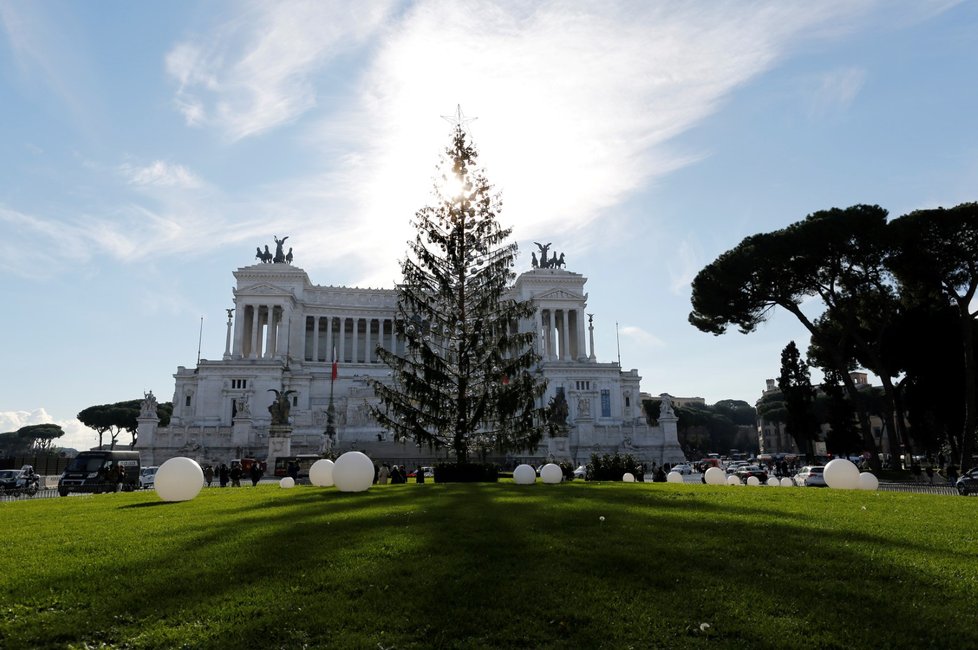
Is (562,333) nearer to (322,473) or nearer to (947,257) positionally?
(947,257)

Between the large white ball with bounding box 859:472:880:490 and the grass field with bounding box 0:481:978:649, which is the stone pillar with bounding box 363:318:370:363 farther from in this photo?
the grass field with bounding box 0:481:978:649

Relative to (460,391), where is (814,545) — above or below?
below

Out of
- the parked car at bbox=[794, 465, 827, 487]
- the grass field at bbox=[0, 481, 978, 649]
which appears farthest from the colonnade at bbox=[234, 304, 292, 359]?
the grass field at bbox=[0, 481, 978, 649]

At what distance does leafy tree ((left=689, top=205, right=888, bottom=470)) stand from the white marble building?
1964cm

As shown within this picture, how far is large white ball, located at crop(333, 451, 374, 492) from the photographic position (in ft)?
67.3

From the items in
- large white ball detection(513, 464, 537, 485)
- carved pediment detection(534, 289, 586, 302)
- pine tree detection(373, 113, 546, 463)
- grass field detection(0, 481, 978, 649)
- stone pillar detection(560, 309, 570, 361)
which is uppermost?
carved pediment detection(534, 289, 586, 302)

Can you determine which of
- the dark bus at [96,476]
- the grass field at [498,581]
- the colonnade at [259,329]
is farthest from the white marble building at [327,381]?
the grass field at [498,581]

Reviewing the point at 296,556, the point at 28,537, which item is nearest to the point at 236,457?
the point at 28,537

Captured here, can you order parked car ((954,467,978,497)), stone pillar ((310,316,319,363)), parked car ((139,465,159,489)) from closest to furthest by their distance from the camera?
parked car ((954,467,978,497)) < parked car ((139,465,159,489)) < stone pillar ((310,316,319,363))

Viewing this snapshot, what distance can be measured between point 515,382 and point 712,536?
19.7m

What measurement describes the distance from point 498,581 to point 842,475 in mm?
19980

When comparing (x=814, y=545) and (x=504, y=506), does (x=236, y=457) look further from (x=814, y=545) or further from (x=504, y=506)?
(x=814, y=545)

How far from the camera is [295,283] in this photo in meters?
100

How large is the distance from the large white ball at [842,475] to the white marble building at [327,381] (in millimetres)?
33961
